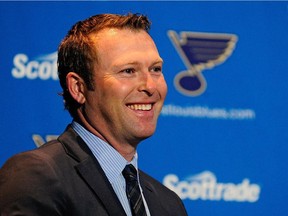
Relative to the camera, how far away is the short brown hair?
5.80 ft

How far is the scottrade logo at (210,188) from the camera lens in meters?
2.70

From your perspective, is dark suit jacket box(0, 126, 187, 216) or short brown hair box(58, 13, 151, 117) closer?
dark suit jacket box(0, 126, 187, 216)

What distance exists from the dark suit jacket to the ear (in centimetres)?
10

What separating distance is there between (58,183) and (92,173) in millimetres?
125

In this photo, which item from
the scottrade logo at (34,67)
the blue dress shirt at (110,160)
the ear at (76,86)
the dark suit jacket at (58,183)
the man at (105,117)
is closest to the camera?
the dark suit jacket at (58,183)

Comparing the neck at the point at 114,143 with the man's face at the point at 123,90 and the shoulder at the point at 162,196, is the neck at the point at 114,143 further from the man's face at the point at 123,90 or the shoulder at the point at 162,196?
the shoulder at the point at 162,196

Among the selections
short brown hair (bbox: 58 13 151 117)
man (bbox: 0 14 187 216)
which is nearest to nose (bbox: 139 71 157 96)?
man (bbox: 0 14 187 216)

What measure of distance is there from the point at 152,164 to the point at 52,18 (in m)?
0.72

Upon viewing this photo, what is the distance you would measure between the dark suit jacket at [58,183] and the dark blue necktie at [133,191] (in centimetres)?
8

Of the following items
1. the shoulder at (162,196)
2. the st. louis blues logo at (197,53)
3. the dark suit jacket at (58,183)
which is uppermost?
the st. louis blues logo at (197,53)

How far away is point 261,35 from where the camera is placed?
9.25 ft

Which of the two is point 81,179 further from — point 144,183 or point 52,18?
point 52,18

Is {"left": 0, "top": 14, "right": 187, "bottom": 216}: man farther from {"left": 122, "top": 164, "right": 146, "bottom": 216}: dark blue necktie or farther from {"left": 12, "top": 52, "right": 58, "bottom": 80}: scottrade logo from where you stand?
{"left": 12, "top": 52, "right": 58, "bottom": 80}: scottrade logo

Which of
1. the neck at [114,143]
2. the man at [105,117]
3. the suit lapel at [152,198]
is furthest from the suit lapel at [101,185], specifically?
the suit lapel at [152,198]
